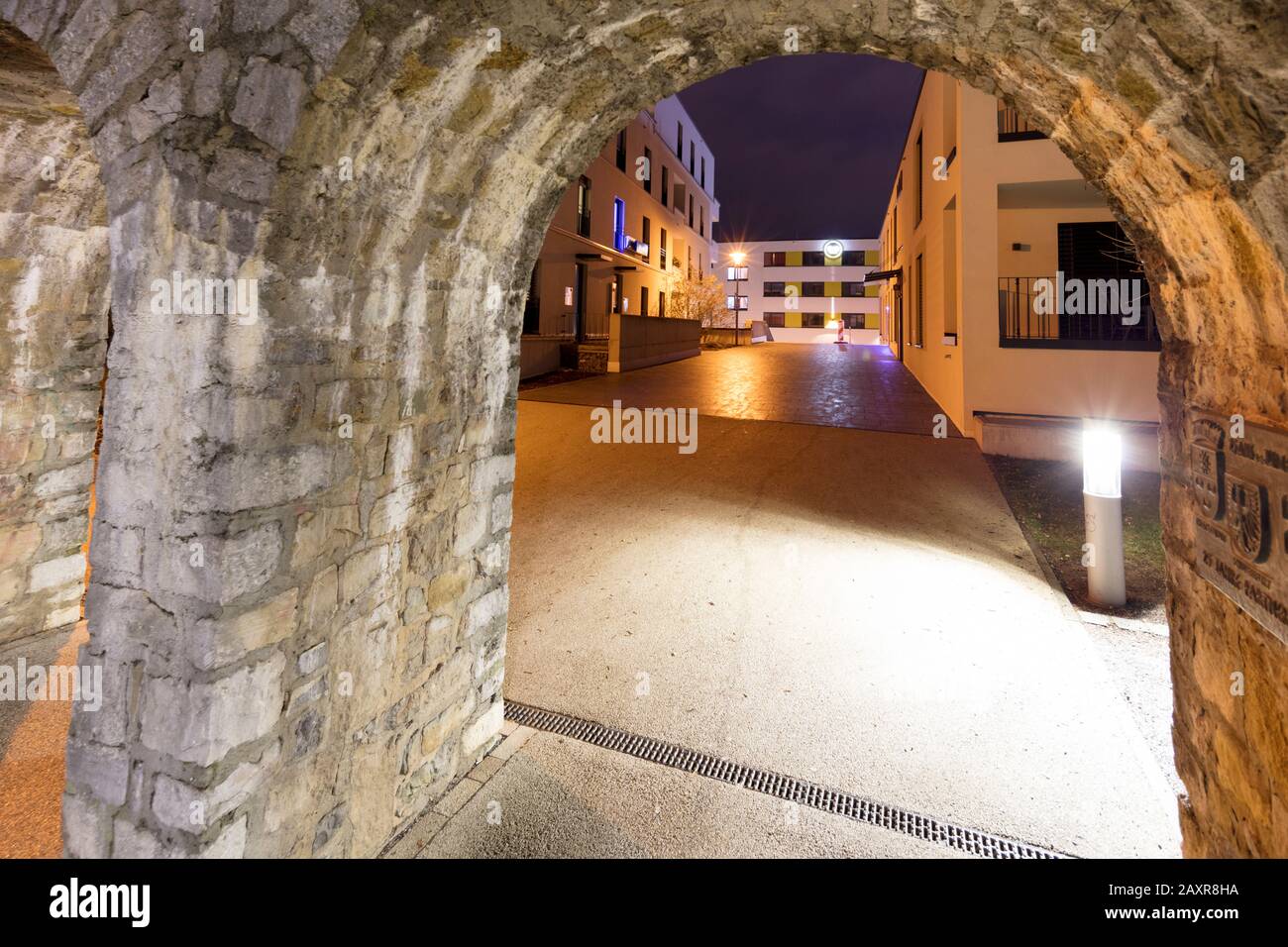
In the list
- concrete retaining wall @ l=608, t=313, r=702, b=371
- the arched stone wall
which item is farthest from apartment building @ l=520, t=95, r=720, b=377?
the arched stone wall

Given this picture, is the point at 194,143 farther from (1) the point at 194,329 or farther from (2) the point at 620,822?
(2) the point at 620,822

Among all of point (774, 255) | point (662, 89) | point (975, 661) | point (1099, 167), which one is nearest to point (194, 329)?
point (662, 89)

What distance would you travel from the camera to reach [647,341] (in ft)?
66.2

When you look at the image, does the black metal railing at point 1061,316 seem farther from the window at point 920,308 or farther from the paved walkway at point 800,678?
the paved walkway at point 800,678

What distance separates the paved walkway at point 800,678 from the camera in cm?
281

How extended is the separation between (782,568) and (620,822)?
10.8 feet

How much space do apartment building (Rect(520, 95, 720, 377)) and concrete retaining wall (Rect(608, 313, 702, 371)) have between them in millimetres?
481

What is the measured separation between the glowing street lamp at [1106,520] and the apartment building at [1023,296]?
3168 millimetres

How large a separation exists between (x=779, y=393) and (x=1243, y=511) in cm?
1292

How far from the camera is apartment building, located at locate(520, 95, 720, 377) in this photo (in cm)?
1948

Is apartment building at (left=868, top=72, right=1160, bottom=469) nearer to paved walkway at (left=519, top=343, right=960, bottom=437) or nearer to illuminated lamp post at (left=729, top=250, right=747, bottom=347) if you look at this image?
paved walkway at (left=519, top=343, right=960, bottom=437)

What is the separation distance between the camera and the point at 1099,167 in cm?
226

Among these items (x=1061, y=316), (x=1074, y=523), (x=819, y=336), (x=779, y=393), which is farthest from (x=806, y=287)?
(x=1074, y=523)

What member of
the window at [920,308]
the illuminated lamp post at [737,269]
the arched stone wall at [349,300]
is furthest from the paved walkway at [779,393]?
the illuminated lamp post at [737,269]
